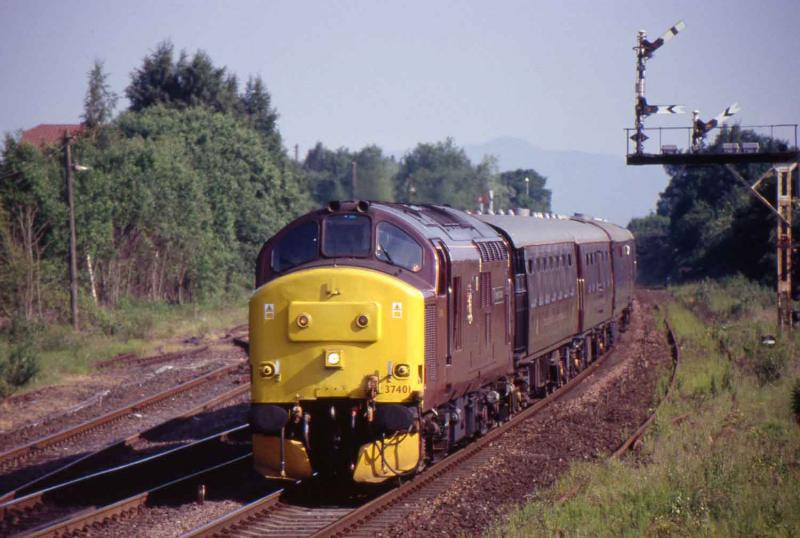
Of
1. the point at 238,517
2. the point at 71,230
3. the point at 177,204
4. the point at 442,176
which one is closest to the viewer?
the point at 238,517

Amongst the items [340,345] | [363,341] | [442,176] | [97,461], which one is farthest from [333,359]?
[442,176]

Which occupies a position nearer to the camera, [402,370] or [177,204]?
[402,370]

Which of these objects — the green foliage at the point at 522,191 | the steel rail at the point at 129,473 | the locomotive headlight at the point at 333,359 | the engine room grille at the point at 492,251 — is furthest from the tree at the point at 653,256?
the locomotive headlight at the point at 333,359

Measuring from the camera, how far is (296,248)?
40.9 feet

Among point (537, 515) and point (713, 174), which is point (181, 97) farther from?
point (537, 515)

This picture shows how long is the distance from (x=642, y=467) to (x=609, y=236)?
688 inches

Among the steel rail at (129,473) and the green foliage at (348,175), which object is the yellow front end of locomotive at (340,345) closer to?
the steel rail at (129,473)

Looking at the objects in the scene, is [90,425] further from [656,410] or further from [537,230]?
[656,410]

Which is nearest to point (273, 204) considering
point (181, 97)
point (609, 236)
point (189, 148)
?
point (189, 148)

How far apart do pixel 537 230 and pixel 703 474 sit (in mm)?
8291

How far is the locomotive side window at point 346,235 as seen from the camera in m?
12.3

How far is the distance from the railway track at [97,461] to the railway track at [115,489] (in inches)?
20.4

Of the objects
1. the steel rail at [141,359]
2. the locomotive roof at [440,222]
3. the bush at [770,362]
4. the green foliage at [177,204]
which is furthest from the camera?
the green foliage at [177,204]

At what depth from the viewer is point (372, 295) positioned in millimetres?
11617
